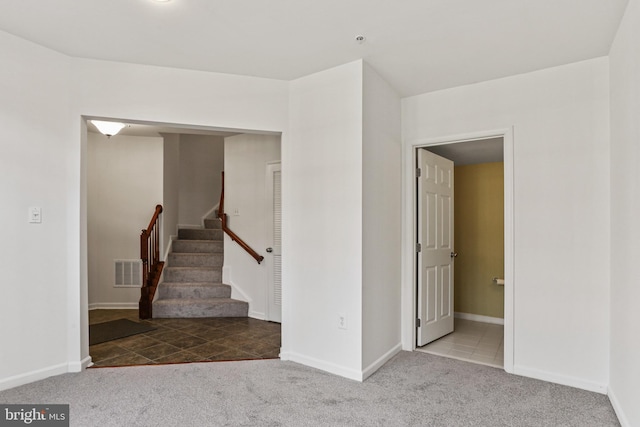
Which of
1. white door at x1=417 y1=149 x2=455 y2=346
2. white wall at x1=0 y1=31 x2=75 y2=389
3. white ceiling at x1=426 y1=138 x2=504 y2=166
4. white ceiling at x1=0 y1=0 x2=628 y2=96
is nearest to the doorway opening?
white wall at x1=0 y1=31 x2=75 y2=389

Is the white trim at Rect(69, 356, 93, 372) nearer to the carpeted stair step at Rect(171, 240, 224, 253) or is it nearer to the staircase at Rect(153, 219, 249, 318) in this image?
the staircase at Rect(153, 219, 249, 318)

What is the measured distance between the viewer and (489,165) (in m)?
4.81

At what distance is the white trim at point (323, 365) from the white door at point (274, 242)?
1317mm

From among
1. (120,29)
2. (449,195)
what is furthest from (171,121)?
(449,195)

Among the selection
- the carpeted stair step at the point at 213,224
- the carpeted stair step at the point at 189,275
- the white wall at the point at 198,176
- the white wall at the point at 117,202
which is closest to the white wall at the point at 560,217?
the carpeted stair step at the point at 189,275

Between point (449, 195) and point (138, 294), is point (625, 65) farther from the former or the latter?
point (138, 294)

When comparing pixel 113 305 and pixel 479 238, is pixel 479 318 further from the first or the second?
pixel 113 305

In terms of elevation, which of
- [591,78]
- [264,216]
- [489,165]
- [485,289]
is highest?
[591,78]

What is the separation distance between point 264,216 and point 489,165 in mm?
2980

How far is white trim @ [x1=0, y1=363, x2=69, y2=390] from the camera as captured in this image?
2.65 metres

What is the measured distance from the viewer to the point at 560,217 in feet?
9.43

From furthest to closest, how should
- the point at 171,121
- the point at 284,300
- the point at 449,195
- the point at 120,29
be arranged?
the point at 449,195 → the point at 284,300 → the point at 171,121 → the point at 120,29

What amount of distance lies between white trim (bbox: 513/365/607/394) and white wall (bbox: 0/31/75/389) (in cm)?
359

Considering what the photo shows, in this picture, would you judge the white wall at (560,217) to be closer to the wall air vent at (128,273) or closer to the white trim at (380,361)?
the white trim at (380,361)
